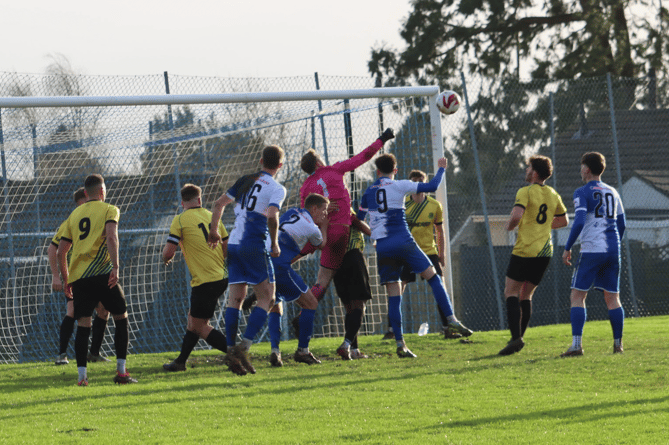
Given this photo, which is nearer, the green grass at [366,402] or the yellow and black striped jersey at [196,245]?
the green grass at [366,402]

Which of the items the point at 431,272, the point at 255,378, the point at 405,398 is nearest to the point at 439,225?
the point at 431,272

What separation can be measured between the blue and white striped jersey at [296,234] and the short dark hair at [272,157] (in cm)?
65

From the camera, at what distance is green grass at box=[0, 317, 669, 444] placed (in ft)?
14.4

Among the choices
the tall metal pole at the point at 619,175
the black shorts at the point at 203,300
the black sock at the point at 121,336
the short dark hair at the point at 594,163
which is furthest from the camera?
the tall metal pole at the point at 619,175

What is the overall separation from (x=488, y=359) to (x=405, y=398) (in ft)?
7.84

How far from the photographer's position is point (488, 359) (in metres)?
7.65

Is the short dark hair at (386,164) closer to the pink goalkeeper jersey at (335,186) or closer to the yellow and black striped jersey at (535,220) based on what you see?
the pink goalkeeper jersey at (335,186)

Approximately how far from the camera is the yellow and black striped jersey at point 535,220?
26.5ft

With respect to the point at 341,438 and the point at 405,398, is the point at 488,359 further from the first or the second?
the point at 341,438

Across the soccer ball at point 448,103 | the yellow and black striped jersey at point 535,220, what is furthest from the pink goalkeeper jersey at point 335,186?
the soccer ball at point 448,103

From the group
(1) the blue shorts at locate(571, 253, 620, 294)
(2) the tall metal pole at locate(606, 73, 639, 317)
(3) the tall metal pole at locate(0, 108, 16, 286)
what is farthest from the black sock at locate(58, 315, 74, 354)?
(2) the tall metal pole at locate(606, 73, 639, 317)

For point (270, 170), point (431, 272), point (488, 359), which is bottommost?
point (488, 359)

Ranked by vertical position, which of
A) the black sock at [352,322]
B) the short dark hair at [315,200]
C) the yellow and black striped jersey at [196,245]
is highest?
the short dark hair at [315,200]

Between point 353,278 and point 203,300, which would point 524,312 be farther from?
point 203,300
